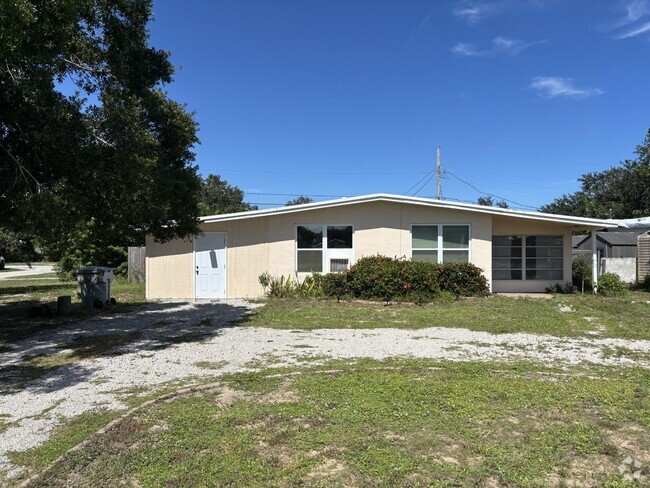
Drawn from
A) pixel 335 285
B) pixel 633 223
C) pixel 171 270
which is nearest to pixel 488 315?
pixel 335 285

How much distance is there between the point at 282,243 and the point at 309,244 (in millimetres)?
841

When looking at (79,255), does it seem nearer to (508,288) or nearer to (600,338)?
(508,288)

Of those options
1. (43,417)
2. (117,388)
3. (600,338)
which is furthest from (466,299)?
(43,417)

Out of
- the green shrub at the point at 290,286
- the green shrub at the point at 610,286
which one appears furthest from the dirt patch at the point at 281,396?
the green shrub at the point at 610,286

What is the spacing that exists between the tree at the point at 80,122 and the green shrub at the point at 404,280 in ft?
18.3

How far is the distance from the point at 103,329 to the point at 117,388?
458cm

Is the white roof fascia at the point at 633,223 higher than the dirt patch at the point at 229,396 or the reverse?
higher

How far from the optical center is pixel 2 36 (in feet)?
17.8

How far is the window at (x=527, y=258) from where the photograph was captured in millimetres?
16172

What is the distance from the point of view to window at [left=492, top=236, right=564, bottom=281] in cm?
1617

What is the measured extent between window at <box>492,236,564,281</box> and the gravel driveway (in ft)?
27.7

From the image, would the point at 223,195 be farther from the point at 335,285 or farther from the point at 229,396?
the point at 229,396

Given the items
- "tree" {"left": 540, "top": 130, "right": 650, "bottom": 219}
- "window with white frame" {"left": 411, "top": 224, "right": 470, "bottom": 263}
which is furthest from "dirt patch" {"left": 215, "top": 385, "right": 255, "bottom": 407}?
"tree" {"left": 540, "top": 130, "right": 650, "bottom": 219}

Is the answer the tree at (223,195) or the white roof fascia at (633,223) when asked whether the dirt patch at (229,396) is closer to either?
the white roof fascia at (633,223)
